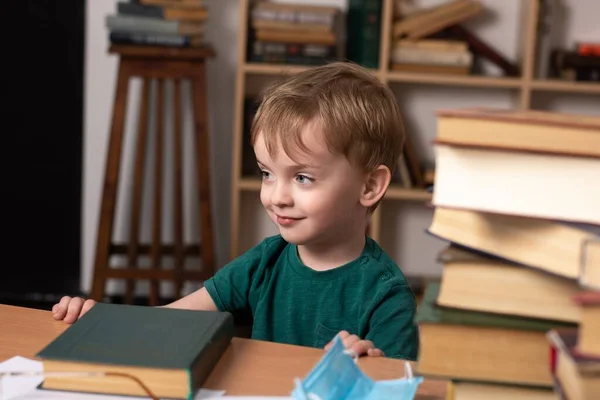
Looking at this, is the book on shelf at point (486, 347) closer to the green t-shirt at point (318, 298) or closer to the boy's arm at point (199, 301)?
the green t-shirt at point (318, 298)

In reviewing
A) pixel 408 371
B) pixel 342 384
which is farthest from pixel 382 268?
pixel 342 384

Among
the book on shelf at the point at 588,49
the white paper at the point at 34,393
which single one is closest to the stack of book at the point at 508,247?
the white paper at the point at 34,393


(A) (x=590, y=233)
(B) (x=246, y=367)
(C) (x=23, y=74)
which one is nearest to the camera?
(A) (x=590, y=233)

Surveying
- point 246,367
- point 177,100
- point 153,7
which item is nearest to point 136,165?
point 177,100

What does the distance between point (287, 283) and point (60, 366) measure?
23.7 inches

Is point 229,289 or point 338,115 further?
point 229,289

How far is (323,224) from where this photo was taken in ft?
4.58

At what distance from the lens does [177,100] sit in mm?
3436

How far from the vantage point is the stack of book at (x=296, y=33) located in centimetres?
344

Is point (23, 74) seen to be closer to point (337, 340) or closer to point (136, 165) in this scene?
point (136, 165)

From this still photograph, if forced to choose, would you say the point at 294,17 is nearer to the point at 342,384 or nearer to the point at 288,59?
the point at 288,59

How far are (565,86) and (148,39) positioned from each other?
152 centimetres

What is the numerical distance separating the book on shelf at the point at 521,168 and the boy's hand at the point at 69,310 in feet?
1.91

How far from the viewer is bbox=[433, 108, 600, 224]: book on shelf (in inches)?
31.2
